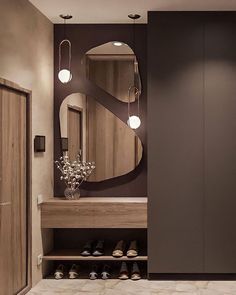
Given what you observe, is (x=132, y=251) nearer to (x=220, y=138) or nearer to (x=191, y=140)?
(x=191, y=140)

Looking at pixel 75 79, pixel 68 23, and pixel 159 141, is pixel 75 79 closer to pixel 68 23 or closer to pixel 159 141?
pixel 68 23

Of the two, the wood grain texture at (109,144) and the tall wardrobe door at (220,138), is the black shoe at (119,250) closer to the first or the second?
the wood grain texture at (109,144)

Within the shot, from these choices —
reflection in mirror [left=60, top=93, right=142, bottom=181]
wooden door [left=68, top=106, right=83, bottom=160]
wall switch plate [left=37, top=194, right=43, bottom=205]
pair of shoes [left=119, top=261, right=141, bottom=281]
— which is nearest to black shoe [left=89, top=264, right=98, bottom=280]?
pair of shoes [left=119, top=261, right=141, bottom=281]

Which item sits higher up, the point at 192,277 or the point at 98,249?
the point at 98,249

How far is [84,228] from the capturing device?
577 centimetres

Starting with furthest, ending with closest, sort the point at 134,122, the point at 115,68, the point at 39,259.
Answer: the point at 115,68
the point at 134,122
the point at 39,259

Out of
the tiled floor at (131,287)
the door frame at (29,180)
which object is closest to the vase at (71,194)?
the door frame at (29,180)

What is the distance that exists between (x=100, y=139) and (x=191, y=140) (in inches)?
42.7

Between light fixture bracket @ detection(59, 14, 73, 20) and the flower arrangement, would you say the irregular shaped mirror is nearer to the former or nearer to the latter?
light fixture bracket @ detection(59, 14, 73, 20)

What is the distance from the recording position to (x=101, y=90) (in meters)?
5.92

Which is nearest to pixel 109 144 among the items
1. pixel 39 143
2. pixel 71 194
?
pixel 71 194

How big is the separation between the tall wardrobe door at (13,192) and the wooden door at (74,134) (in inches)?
39.0

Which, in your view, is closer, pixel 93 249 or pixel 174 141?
pixel 174 141

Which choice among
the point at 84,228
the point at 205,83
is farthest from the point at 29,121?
the point at 205,83
